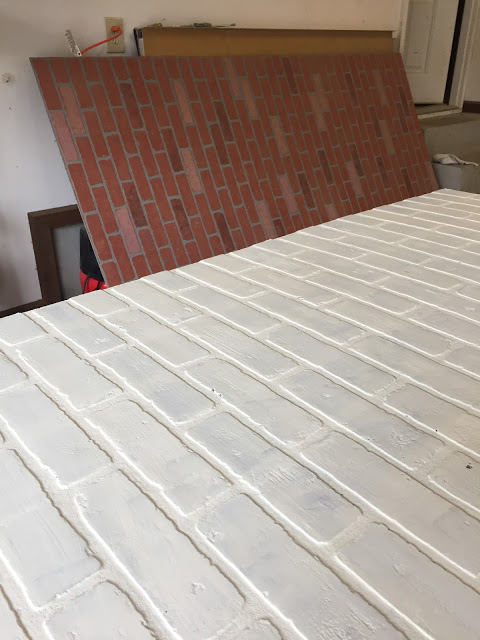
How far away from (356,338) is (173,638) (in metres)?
0.76

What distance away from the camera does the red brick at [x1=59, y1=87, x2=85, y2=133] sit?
2.25 m

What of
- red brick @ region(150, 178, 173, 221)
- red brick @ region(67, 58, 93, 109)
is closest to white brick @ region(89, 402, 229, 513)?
red brick @ region(150, 178, 173, 221)

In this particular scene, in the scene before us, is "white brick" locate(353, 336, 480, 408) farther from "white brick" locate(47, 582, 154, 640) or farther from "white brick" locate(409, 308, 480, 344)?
"white brick" locate(47, 582, 154, 640)

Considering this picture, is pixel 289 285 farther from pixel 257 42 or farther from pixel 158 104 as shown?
pixel 257 42

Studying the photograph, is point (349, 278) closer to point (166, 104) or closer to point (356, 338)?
point (356, 338)

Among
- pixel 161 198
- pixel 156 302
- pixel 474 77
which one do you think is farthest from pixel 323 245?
pixel 474 77

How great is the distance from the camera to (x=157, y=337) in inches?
47.9

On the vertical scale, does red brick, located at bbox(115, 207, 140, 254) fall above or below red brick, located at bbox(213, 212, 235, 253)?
above

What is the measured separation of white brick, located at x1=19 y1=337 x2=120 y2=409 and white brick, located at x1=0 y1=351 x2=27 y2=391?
3 centimetres

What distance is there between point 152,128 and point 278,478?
6.68 ft

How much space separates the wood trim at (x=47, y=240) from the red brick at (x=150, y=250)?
1.09ft

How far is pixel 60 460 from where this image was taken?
0.85m

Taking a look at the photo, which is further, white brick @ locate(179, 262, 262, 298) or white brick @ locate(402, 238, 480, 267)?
white brick @ locate(402, 238, 480, 267)

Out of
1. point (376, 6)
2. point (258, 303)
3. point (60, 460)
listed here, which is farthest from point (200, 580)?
point (376, 6)
